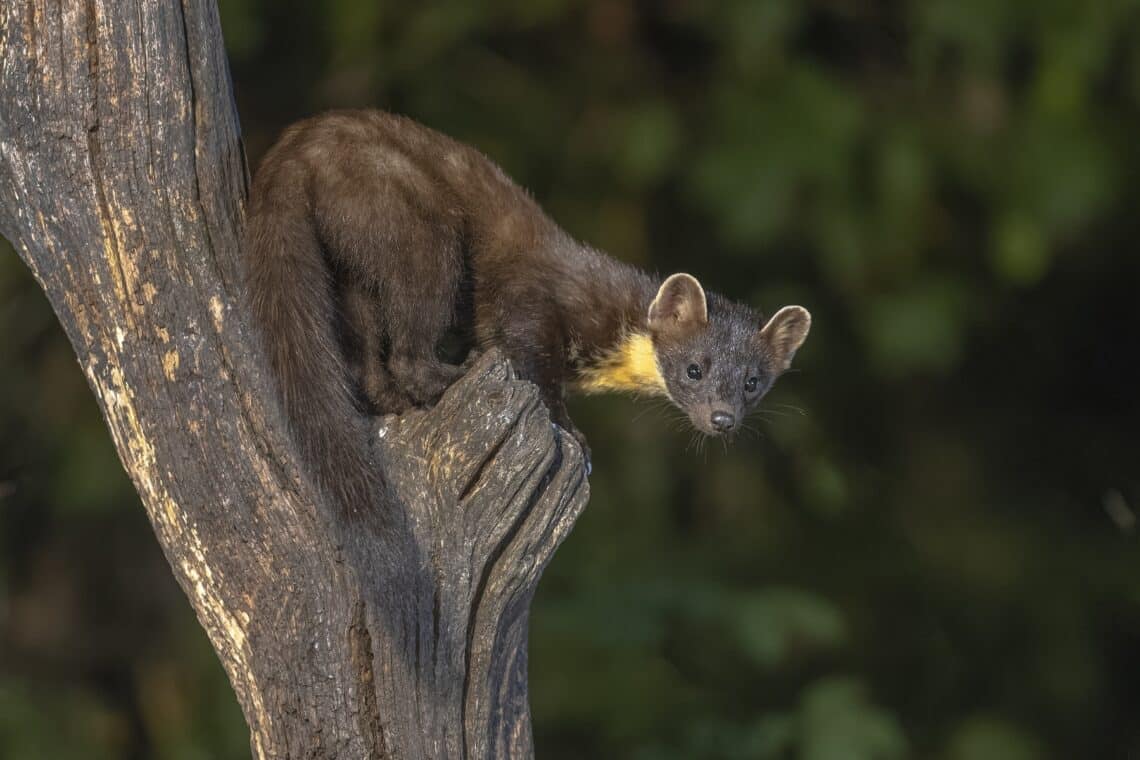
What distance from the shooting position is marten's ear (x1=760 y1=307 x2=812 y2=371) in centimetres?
536

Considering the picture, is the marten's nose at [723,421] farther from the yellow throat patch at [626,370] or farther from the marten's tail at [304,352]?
the marten's tail at [304,352]

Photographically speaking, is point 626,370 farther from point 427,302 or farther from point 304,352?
point 304,352

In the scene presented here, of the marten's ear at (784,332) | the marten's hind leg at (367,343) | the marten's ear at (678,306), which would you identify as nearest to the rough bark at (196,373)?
the marten's hind leg at (367,343)

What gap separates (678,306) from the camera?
16.8ft

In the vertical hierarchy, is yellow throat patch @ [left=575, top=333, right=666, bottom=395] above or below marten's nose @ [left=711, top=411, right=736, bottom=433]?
above

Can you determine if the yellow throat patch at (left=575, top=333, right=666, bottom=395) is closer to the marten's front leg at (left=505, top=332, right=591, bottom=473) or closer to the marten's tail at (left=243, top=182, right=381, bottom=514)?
the marten's front leg at (left=505, top=332, right=591, bottom=473)

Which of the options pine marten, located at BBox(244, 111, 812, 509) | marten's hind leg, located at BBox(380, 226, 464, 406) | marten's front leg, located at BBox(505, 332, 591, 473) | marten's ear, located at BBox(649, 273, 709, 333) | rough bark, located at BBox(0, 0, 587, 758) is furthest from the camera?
marten's ear, located at BBox(649, 273, 709, 333)

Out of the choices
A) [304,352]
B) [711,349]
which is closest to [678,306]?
[711,349]

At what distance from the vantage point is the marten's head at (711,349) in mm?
5105

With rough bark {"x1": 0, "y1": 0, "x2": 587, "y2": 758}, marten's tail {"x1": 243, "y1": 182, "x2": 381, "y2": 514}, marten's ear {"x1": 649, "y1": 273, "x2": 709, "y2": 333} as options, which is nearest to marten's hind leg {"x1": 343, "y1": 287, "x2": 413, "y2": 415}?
marten's tail {"x1": 243, "y1": 182, "x2": 381, "y2": 514}

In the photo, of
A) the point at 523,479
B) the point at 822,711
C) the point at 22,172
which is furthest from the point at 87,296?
the point at 822,711

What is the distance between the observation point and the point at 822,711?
6.84 metres

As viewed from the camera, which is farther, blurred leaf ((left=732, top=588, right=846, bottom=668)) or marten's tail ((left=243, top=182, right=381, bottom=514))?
blurred leaf ((left=732, top=588, right=846, bottom=668))

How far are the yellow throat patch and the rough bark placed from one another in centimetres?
159
